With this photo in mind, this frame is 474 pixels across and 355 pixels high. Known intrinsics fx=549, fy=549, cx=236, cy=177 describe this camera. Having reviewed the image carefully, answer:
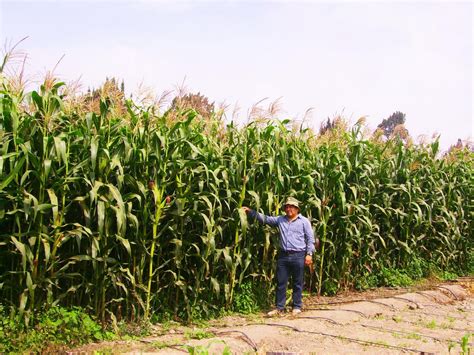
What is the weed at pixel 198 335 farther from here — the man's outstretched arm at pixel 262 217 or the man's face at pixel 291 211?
the man's face at pixel 291 211

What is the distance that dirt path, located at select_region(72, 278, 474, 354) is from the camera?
16.5ft

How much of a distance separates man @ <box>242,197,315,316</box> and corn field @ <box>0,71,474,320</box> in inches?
8.3

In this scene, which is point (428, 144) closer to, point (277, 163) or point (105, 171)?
point (277, 163)

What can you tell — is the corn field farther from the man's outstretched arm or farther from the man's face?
the man's face

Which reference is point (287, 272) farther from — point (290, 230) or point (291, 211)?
point (291, 211)

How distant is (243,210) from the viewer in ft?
20.9

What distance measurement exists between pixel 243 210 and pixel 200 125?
4.20ft

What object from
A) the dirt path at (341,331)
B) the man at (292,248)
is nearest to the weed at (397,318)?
the dirt path at (341,331)

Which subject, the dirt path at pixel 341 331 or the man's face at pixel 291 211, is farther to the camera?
the man's face at pixel 291 211

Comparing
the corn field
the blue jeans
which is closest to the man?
the blue jeans

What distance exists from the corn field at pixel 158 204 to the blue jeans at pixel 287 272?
0.25 m

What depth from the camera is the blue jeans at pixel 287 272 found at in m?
6.83

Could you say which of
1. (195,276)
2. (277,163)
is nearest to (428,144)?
(277,163)

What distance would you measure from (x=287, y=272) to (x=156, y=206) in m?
2.13
